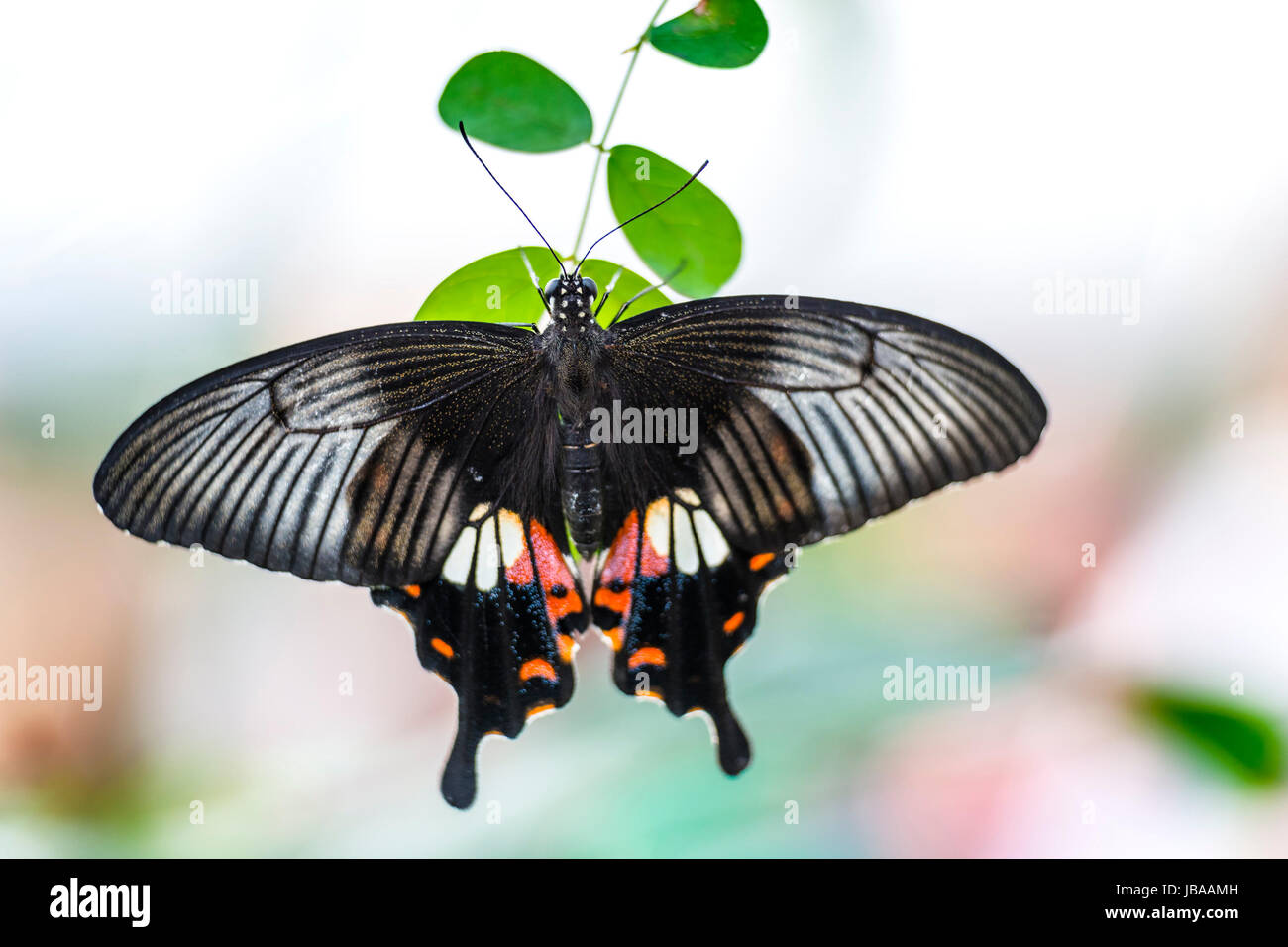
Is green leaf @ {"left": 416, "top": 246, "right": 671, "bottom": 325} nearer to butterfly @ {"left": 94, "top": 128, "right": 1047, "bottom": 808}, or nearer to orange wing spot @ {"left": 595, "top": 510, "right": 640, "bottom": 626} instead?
butterfly @ {"left": 94, "top": 128, "right": 1047, "bottom": 808}

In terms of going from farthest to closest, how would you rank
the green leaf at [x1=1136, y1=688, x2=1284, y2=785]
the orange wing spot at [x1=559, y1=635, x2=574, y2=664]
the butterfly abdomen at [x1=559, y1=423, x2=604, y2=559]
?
1. the green leaf at [x1=1136, y1=688, x2=1284, y2=785]
2. the orange wing spot at [x1=559, y1=635, x2=574, y2=664]
3. the butterfly abdomen at [x1=559, y1=423, x2=604, y2=559]

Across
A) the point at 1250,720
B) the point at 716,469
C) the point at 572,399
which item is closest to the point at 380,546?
the point at 572,399

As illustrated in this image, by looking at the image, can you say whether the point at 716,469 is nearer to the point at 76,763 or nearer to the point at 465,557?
the point at 465,557

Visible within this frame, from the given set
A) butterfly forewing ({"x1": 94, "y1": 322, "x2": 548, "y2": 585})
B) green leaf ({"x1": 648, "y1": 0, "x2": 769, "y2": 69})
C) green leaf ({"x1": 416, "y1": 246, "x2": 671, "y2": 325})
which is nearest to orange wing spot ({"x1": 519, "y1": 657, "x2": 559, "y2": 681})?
butterfly forewing ({"x1": 94, "y1": 322, "x2": 548, "y2": 585})

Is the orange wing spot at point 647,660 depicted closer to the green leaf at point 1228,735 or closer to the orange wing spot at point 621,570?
the orange wing spot at point 621,570

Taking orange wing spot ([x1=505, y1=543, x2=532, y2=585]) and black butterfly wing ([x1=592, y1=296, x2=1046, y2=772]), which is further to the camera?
orange wing spot ([x1=505, y1=543, x2=532, y2=585])

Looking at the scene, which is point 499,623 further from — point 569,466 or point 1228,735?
point 1228,735

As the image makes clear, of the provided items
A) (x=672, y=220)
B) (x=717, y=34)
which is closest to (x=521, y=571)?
(x=672, y=220)

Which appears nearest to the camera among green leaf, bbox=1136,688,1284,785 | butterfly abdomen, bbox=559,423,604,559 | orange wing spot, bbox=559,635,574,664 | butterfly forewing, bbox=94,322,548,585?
butterfly forewing, bbox=94,322,548,585
